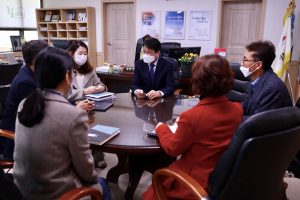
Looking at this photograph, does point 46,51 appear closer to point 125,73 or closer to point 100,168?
point 100,168

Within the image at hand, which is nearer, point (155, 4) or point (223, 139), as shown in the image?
point (223, 139)

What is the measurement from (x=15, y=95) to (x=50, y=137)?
2.53 feet

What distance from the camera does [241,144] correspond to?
36.3 inches

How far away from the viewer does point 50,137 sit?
38.7 inches

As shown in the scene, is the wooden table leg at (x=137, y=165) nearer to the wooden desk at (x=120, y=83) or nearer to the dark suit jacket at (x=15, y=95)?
the dark suit jacket at (x=15, y=95)

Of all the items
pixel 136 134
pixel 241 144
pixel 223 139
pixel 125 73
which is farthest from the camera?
pixel 125 73

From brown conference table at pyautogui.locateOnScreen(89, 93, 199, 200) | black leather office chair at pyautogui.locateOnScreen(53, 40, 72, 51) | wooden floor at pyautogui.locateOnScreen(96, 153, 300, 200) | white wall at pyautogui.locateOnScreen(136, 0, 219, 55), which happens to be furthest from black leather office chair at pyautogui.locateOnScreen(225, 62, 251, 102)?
white wall at pyautogui.locateOnScreen(136, 0, 219, 55)

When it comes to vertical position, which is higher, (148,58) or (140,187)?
(148,58)

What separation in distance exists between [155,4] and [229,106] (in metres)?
5.31

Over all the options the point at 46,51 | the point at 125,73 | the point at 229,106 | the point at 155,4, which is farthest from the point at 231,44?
the point at 46,51

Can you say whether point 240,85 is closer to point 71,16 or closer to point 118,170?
point 118,170

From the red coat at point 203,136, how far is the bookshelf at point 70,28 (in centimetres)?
575

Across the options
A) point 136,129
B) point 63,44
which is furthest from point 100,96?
point 63,44

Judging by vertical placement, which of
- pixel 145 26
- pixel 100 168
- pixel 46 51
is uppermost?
pixel 145 26
